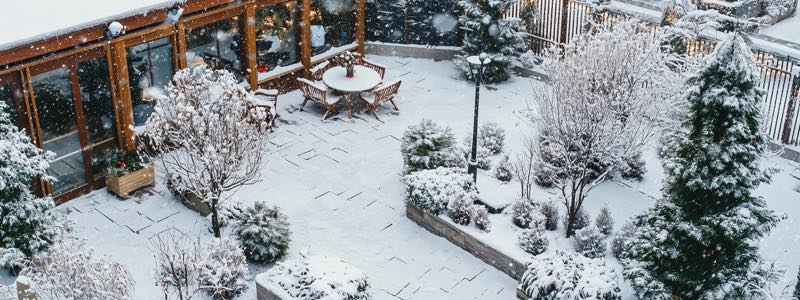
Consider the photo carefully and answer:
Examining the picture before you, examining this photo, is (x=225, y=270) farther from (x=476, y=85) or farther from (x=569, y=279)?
(x=476, y=85)

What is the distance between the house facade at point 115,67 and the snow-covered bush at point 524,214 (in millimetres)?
6976

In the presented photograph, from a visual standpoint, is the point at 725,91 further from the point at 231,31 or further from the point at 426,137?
the point at 231,31

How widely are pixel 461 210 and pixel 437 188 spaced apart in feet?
2.23

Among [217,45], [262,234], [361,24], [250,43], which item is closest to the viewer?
[262,234]

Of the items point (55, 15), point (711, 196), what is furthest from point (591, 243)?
point (55, 15)

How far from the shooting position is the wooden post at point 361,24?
22438 mm

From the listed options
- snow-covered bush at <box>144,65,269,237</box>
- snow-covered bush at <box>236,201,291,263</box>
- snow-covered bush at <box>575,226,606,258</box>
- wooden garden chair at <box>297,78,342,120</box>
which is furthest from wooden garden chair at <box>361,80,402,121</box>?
snow-covered bush at <box>575,226,606,258</box>

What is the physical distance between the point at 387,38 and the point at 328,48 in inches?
88.2

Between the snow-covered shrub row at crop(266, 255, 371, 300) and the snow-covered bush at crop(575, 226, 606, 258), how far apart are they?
3.83m

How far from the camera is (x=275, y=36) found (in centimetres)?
2073

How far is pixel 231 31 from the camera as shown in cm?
1944

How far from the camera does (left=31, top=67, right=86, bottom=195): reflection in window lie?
1545 centimetres

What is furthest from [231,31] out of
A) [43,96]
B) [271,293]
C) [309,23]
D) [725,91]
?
[725,91]

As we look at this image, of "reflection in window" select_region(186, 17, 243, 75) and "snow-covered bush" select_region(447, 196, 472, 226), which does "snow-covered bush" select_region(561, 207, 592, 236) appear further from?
"reflection in window" select_region(186, 17, 243, 75)
